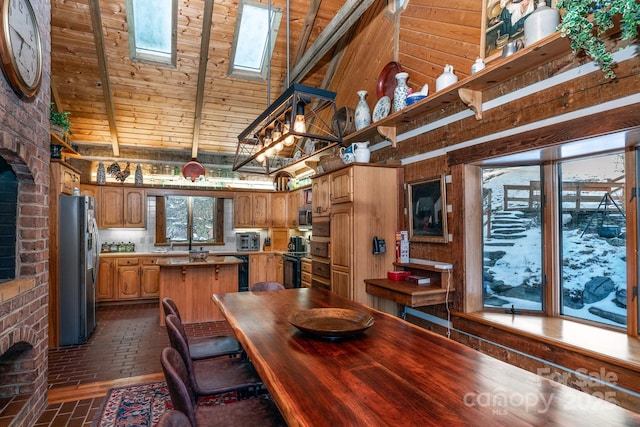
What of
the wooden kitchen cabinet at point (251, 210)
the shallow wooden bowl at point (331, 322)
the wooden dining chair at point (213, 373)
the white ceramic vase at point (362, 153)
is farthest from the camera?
the wooden kitchen cabinet at point (251, 210)

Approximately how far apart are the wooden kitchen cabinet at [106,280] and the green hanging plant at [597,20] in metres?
6.93

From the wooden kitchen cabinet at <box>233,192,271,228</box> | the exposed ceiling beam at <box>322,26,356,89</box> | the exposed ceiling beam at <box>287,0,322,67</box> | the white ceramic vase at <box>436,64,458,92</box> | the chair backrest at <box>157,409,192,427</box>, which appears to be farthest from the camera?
the wooden kitchen cabinet at <box>233,192,271,228</box>

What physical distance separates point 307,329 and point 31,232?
2.08 m

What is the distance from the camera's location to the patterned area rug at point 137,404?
258 centimetres

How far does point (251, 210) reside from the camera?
772 cm

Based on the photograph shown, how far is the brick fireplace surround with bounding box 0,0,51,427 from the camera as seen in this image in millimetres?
2201

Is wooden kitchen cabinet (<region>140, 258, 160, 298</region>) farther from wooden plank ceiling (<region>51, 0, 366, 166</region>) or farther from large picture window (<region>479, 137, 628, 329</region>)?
large picture window (<region>479, 137, 628, 329</region>)

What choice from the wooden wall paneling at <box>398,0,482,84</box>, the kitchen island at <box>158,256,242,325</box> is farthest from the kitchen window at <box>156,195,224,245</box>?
the wooden wall paneling at <box>398,0,482,84</box>

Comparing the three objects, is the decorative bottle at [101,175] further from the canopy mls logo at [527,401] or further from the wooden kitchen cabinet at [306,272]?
the canopy mls logo at [527,401]

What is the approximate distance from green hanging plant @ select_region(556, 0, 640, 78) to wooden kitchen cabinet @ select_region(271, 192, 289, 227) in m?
6.38

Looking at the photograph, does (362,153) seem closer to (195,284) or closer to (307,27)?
(307,27)

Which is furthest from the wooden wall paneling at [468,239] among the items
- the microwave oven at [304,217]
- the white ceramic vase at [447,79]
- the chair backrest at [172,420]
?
the microwave oven at [304,217]

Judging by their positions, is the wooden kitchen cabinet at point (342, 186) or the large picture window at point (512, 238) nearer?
the large picture window at point (512, 238)

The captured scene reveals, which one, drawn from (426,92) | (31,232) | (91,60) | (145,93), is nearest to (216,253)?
(145,93)
